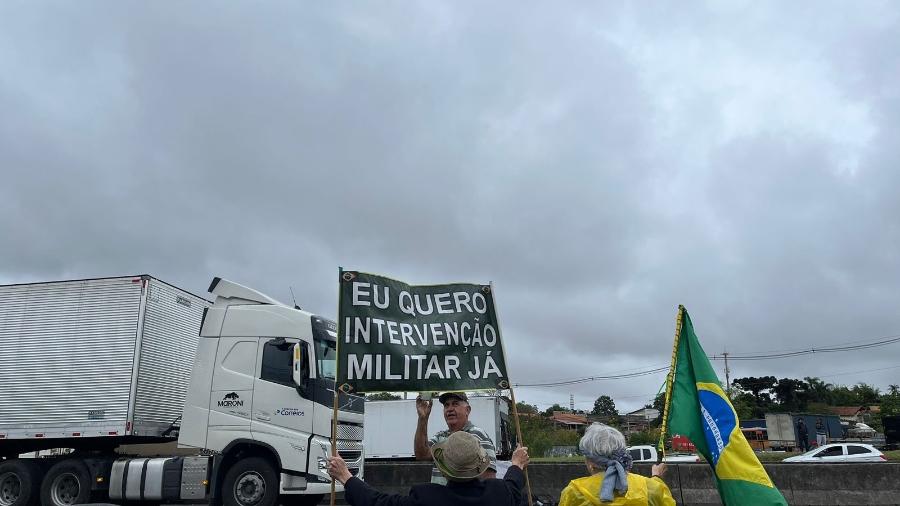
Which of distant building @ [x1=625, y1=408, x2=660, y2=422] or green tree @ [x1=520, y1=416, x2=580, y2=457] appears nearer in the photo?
green tree @ [x1=520, y1=416, x2=580, y2=457]

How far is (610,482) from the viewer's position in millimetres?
3498

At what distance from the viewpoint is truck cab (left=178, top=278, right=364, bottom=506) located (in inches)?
426

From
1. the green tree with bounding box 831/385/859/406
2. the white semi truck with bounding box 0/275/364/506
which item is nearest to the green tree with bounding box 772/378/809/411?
the green tree with bounding box 831/385/859/406

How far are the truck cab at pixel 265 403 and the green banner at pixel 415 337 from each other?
19.0ft

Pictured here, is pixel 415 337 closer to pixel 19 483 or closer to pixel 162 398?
pixel 162 398

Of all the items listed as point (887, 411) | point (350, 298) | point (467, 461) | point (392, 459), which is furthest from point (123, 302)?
point (887, 411)

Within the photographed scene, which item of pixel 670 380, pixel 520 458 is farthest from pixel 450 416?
pixel 670 380

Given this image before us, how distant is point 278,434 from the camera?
10859 millimetres

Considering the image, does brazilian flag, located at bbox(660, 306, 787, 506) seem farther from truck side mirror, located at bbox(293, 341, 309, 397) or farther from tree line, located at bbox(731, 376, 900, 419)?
→ tree line, located at bbox(731, 376, 900, 419)

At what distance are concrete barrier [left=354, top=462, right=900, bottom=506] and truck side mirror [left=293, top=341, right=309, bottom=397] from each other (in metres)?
4.66

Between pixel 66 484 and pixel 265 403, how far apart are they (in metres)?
4.21

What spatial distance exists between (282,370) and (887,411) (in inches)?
3251

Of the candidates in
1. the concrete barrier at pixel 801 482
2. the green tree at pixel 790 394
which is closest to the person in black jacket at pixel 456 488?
the concrete barrier at pixel 801 482

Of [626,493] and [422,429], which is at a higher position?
[422,429]
